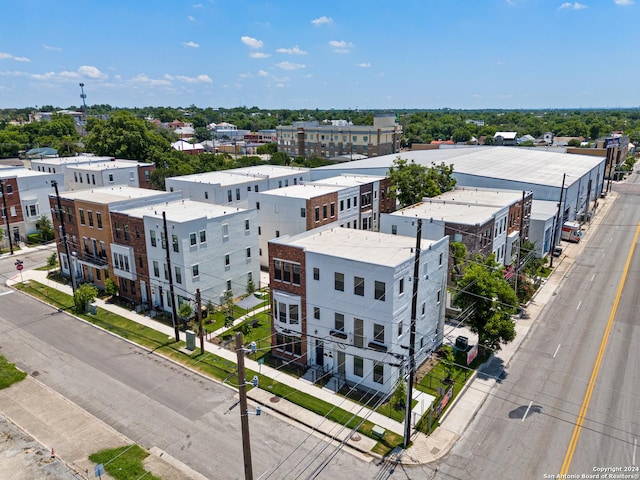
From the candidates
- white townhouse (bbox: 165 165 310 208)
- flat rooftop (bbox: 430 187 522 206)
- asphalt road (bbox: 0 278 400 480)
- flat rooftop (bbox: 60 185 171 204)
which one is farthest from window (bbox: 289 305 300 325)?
white townhouse (bbox: 165 165 310 208)

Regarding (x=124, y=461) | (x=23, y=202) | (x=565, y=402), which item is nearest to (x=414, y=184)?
(x=565, y=402)

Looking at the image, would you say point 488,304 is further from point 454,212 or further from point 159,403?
point 159,403

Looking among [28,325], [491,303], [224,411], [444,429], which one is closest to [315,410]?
[224,411]

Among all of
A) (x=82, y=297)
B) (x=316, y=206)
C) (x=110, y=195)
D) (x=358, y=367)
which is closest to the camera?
(x=358, y=367)

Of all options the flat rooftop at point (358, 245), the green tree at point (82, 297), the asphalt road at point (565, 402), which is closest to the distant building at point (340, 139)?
the asphalt road at point (565, 402)

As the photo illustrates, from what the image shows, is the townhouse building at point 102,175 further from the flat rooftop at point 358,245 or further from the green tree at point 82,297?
the flat rooftop at point 358,245

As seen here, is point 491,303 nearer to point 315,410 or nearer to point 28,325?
point 315,410

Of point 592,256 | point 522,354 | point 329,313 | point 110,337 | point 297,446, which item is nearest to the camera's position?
point 297,446
